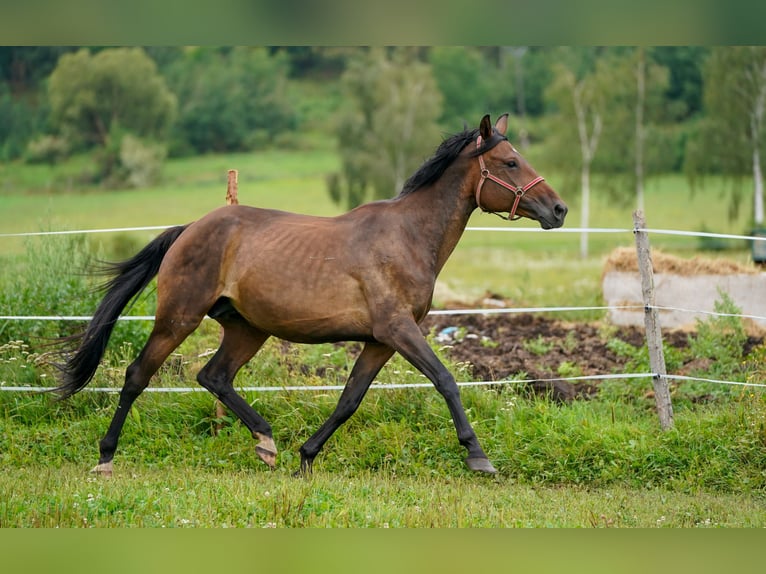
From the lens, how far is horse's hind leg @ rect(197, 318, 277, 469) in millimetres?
7191

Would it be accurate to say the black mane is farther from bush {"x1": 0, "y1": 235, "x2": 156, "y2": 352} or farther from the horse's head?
bush {"x1": 0, "y1": 235, "x2": 156, "y2": 352}

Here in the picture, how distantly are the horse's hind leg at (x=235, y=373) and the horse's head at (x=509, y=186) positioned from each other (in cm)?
208

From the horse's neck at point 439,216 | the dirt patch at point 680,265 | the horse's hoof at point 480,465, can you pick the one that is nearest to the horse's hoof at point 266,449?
the horse's hoof at point 480,465

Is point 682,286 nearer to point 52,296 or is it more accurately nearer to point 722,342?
point 722,342

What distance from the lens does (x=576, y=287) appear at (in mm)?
17422

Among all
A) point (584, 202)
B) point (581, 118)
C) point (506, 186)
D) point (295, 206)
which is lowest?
point (295, 206)

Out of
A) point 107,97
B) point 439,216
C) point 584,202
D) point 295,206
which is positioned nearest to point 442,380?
point 439,216

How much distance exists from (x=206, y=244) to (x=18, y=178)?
123 feet

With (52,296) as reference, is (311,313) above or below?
above

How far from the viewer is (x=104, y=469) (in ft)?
23.0

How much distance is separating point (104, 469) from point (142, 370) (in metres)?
0.78

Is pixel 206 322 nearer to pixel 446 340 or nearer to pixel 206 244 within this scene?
pixel 446 340

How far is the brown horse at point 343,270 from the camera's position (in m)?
6.71

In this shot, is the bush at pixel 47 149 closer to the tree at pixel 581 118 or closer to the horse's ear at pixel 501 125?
the tree at pixel 581 118
